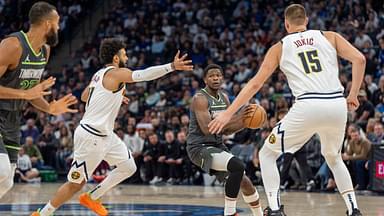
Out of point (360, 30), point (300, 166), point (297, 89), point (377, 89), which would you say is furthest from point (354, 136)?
point (297, 89)

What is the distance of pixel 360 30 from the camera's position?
1833cm

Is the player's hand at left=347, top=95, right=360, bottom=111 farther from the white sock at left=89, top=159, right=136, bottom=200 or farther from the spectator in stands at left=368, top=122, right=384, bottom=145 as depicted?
the spectator in stands at left=368, top=122, right=384, bottom=145

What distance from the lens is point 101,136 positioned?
8.23 meters

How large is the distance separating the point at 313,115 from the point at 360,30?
39.7 feet

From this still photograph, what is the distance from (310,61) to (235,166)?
1445mm

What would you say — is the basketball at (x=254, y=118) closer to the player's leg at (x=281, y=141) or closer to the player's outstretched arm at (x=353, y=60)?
the player's leg at (x=281, y=141)

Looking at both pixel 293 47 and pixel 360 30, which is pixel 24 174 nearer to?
pixel 360 30

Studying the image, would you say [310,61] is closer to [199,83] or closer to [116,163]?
[116,163]

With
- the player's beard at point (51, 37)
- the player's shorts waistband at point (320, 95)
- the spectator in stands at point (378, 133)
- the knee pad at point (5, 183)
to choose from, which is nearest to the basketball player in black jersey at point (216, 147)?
the player's shorts waistband at point (320, 95)

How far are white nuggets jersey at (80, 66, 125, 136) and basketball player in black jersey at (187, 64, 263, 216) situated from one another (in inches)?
34.4

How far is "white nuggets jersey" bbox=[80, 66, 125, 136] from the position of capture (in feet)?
26.9

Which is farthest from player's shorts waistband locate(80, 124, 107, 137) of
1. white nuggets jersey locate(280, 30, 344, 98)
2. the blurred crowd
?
the blurred crowd

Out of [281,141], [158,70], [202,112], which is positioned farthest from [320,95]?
[158,70]

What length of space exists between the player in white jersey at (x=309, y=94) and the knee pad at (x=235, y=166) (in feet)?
2.09
